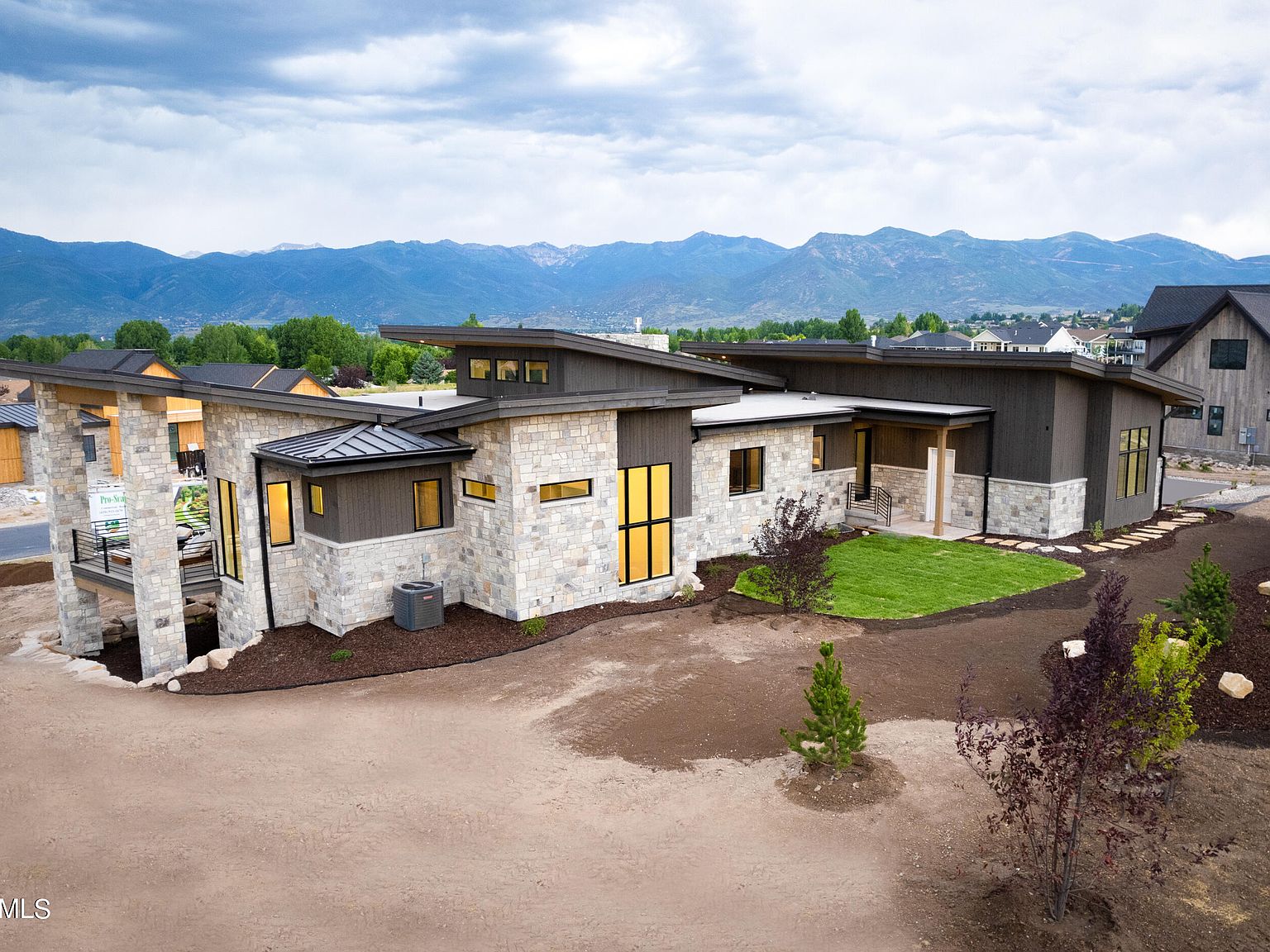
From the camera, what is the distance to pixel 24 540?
3103 centimetres

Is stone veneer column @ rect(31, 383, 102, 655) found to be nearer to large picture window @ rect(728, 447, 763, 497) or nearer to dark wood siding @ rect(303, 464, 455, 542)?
dark wood siding @ rect(303, 464, 455, 542)

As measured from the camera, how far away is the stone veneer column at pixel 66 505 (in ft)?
64.5

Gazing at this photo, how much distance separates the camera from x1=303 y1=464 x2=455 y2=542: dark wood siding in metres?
16.7

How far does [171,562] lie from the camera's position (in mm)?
18203

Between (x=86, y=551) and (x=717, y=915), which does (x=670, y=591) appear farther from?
(x=86, y=551)

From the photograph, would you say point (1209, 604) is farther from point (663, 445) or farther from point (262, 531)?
point (262, 531)

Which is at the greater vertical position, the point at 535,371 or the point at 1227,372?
the point at 535,371

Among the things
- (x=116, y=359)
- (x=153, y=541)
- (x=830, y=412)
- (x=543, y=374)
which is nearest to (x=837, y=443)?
(x=830, y=412)

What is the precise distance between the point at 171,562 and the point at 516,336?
9117mm

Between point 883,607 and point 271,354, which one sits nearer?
point 883,607

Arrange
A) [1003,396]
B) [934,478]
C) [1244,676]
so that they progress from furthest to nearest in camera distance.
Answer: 1. [934,478]
2. [1003,396]
3. [1244,676]

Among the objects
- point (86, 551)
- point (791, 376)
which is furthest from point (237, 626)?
point (791, 376)

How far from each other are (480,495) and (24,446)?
34048 mm

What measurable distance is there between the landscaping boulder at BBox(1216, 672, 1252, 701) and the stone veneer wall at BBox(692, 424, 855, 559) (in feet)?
36.2
